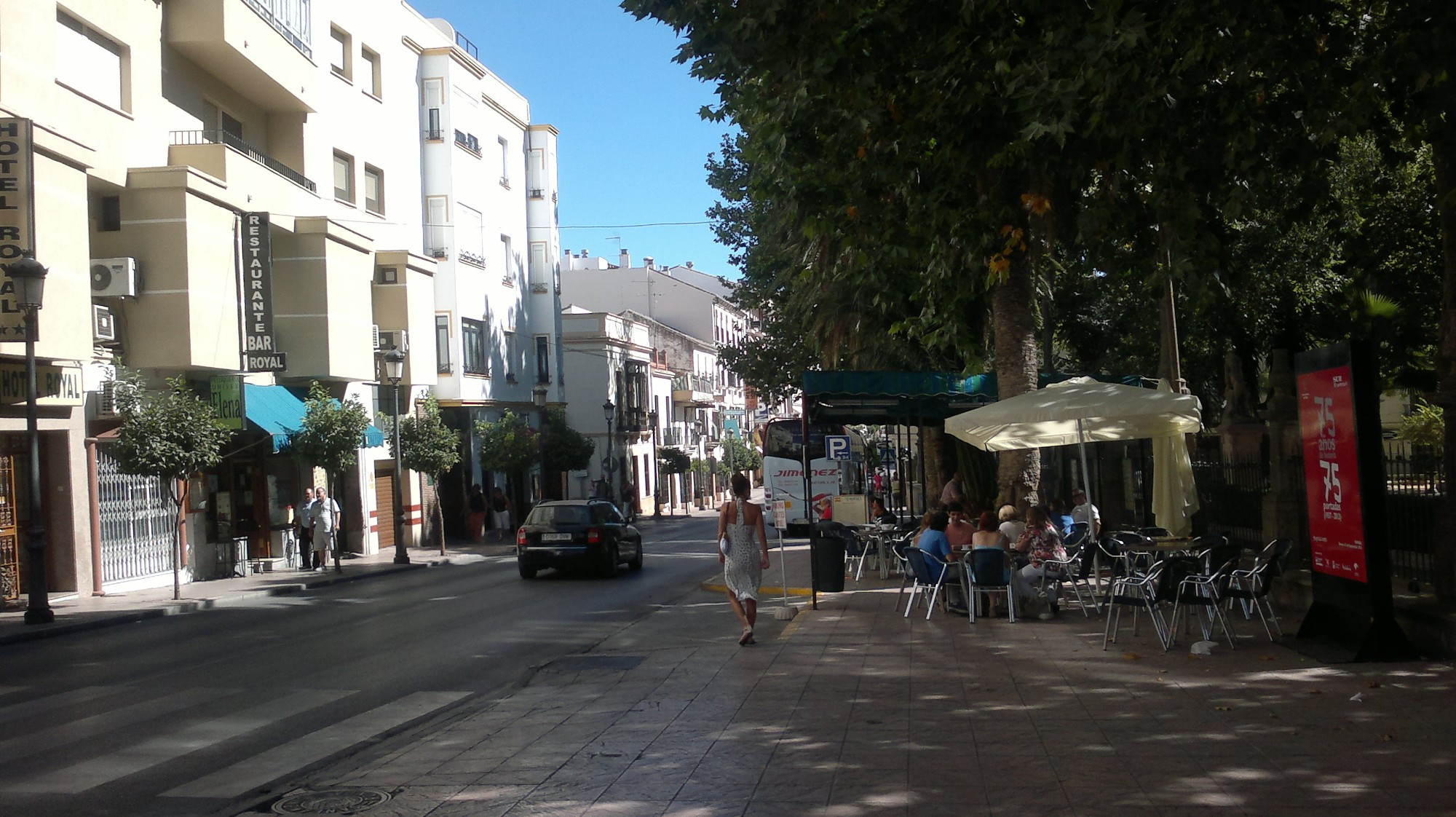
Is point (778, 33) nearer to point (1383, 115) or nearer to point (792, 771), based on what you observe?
point (1383, 115)

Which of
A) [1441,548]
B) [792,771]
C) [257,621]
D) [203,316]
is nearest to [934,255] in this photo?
[1441,548]

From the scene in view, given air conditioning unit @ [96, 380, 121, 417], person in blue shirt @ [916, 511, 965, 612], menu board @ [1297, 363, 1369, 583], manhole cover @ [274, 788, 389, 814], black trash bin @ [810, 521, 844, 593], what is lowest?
manhole cover @ [274, 788, 389, 814]

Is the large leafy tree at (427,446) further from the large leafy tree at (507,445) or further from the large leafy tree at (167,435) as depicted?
the large leafy tree at (167,435)

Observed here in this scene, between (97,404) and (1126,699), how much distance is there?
782 inches

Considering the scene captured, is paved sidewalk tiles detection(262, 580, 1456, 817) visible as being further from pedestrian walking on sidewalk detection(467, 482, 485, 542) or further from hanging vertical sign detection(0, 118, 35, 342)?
pedestrian walking on sidewalk detection(467, 482, 485, 542)

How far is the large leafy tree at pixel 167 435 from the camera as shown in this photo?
20938 millimetres

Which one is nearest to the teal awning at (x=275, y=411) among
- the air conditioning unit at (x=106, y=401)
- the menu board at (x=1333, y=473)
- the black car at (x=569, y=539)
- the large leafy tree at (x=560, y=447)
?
the air conditioning unit at (x=106, y=401)

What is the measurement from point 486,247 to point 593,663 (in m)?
34.3

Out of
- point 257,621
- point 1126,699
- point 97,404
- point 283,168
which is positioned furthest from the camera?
point 283,168

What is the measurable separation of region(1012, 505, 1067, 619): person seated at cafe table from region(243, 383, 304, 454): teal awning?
17541 millimetres

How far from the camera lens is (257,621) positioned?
1778 cm

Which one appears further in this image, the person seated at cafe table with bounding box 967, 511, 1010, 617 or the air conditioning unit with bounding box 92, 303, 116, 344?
the air conditioning unit with bounding box 92, 303, 116, 344

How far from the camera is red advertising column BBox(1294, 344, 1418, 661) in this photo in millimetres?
9688

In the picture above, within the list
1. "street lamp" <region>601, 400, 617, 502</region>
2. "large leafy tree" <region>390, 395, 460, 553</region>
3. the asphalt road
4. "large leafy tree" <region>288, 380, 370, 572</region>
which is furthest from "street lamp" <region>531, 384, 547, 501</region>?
the asphalt road
